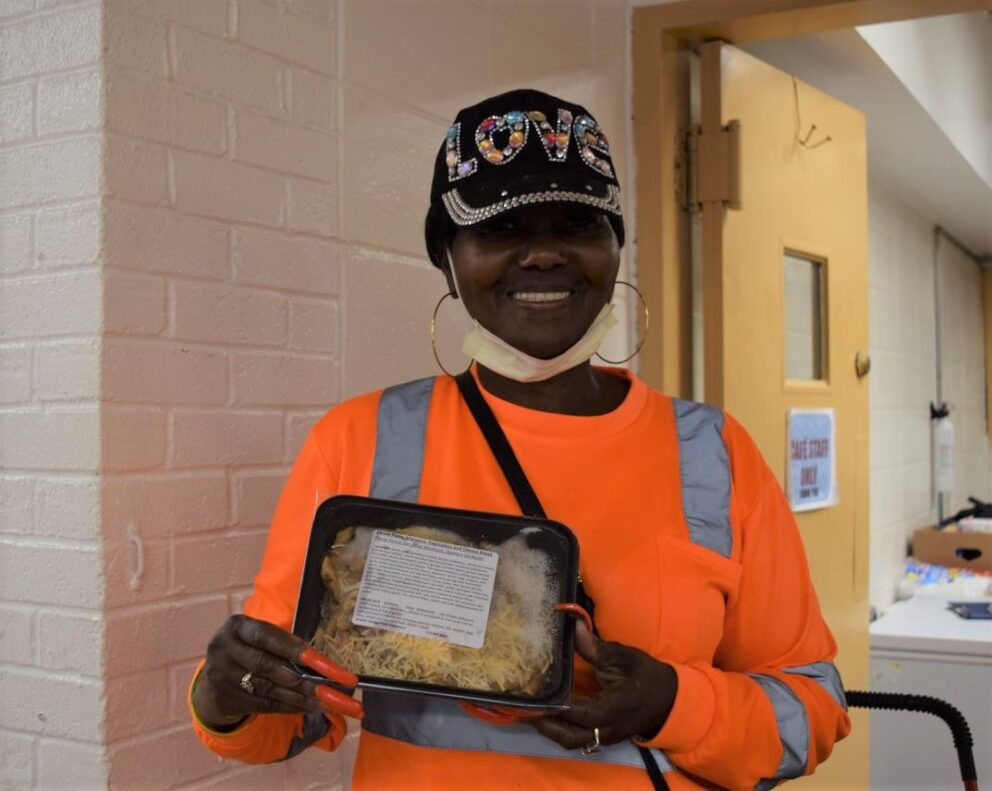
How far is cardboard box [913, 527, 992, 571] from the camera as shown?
396cm

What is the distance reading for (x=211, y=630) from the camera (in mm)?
1434

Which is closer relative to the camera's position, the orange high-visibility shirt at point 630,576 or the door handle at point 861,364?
the orange high-visibility shirt at point 630,576

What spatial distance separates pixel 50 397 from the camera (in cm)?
133

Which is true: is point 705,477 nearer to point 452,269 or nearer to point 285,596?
point 452,269

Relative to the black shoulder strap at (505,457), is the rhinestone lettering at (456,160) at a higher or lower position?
higher

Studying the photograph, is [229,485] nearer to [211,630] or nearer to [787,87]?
[211,630]

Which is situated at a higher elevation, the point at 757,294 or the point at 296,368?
the point at 757,294

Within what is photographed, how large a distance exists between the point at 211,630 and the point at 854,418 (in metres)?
2.05

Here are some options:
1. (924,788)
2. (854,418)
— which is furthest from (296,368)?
(924,788)

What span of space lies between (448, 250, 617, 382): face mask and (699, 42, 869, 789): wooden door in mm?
1116

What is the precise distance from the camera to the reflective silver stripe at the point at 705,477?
124cm

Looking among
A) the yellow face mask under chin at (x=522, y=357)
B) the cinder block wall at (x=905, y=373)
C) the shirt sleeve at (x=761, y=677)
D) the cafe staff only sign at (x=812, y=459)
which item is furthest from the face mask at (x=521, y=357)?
the cinder block wall at (x=905, y=373)

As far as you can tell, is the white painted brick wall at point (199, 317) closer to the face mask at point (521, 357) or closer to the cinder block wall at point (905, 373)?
the face mask at point (521, 357)

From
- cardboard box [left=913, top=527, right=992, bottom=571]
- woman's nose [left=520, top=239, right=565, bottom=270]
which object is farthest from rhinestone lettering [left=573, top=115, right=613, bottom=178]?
cardboard box [left=913, top=527, right=992, bottom=571]
